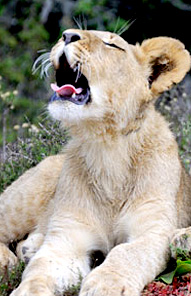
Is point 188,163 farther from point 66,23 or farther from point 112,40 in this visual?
point 66,23

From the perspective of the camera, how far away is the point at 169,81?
4.61m

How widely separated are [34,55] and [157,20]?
1.61 meters

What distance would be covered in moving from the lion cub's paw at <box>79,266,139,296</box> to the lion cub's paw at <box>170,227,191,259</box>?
42cm

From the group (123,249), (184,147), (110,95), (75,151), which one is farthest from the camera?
(184,147)

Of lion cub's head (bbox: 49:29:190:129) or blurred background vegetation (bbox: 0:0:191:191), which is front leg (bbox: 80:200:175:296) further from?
blurred background vegetation (bbox: 0:0:191:191)

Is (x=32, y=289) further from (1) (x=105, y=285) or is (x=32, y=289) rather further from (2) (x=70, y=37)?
(2) (x=70, y=37)

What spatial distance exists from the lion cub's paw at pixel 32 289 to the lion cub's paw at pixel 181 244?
68 cm

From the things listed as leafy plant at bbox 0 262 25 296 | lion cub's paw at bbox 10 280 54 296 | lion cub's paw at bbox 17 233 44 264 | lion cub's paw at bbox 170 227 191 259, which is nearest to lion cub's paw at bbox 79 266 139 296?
lion cub's paw at bbox 10 280 54 296

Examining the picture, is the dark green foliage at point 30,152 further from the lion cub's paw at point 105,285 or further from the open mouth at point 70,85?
the lion cub's paw at point 105,285

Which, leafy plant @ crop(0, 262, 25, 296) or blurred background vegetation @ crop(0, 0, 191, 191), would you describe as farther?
blurred background vegetation @ crop(0, 0, 191, 191)

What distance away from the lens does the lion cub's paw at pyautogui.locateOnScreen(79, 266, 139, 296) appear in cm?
389

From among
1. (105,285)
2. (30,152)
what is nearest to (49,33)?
(30,152)

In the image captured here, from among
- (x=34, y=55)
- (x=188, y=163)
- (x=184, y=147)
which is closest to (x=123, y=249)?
(x=188, y=163)

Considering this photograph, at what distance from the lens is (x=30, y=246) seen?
487 centimetres
